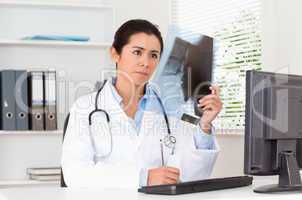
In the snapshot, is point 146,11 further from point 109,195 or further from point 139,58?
point 109,195

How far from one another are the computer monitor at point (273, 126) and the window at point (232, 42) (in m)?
1.30

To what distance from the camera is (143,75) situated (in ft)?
6.87

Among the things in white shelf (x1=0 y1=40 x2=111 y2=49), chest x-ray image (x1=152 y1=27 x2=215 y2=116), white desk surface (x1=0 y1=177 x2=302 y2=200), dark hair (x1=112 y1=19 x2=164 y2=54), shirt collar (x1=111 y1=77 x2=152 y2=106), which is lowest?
white desk surface (x1=0 y1=177 x2=302 y2=200)

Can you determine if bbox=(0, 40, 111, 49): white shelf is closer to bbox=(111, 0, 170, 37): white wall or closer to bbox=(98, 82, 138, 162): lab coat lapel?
bbox=(111, 0, 170, 37): white wall

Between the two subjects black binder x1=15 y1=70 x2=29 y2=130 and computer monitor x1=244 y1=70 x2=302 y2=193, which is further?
black binder x1=15 y1=70 x2=29 y2=130

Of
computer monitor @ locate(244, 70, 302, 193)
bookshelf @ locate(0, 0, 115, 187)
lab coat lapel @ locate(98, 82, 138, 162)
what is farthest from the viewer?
bookshelf @ locate(0, 0, 115, 187)

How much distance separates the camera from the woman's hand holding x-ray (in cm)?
200

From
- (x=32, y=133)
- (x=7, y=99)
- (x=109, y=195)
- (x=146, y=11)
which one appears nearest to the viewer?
(x=109, y=195)

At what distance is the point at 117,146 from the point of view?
2.06m

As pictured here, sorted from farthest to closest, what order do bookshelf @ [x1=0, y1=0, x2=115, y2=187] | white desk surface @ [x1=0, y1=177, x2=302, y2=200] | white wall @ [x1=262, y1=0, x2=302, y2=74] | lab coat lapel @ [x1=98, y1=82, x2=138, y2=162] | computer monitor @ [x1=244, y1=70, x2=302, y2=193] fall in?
bookshelf @ [x1=0, y1=0, x2=115, y2=187] < white wall @ [x1=262, y1=0, x2=302, y2=74] < lab coat lapel @ [x1=98, y1=82, x2=138, y2=162] < computer monitor @ [x1=244, y1=70, x2=302, y2=193] < white desk surface @ [x1=0, y1=177, x2=302, y2=200]

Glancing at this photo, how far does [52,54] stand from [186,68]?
1369mm

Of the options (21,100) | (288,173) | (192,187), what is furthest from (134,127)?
(21,100)

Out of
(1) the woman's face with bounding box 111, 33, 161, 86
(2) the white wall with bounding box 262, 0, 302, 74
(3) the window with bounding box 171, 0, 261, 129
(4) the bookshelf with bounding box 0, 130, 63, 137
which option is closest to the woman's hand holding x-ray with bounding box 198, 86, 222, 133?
(1) the woman's face with bounding box 111, 33, 161, 86

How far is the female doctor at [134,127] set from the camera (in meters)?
1.98
